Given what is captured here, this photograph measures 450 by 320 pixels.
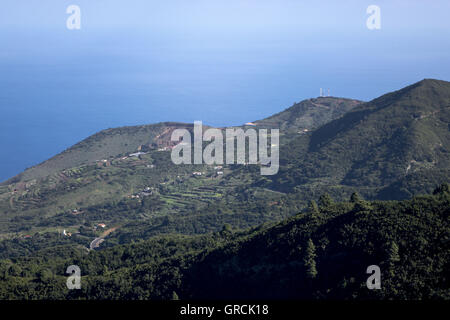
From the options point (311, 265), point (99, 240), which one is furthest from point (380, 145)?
point (311, 265)

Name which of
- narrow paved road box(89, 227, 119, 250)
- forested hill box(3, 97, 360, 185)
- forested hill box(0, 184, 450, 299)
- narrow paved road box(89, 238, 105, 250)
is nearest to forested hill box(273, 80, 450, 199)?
forested hill box(3, 97, 360, 185)

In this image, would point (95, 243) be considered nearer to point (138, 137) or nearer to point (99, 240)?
point (99, 240)

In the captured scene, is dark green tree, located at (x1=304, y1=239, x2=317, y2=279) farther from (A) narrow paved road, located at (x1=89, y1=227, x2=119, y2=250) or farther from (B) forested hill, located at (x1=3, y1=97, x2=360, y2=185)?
(B) forested hill, located at (x1=3, y1=97, x2=360, y2=185)

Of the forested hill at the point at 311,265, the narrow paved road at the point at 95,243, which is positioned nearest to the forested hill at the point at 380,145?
the narrow paved road at the point at 95,243

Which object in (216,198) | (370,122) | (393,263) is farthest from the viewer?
(370,122)

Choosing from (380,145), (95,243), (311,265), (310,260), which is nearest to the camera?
(311,265)

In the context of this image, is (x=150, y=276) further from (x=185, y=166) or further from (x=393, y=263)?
(x=185, y=166)

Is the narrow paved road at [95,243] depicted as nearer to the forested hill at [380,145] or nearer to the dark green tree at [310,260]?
the forested hill at [380,145]
